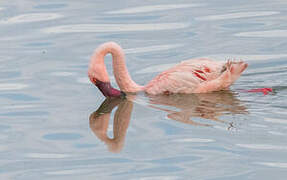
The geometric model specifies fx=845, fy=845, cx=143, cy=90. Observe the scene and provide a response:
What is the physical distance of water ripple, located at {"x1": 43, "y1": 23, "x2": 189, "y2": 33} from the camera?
17525 millimetres

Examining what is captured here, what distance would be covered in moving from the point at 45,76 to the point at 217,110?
12.7ft

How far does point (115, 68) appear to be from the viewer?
1398cm

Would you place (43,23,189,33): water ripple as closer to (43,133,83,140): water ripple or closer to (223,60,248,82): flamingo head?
(223,60,248,82): flamingo head

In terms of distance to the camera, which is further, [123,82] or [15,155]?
[123,82]

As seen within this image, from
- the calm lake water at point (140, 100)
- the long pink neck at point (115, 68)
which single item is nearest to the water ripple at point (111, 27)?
the calm lake water at point (140, 100)

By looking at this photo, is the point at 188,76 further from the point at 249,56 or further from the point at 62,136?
the point at 62,136

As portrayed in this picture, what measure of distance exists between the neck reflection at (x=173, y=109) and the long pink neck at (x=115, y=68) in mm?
232

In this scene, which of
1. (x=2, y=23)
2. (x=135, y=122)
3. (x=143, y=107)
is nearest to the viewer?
(x=135, y=122)

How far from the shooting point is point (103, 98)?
13.8m

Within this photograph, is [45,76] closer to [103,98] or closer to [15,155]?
[103,98]

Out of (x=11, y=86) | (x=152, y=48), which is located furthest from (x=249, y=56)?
(x=11, y=86)

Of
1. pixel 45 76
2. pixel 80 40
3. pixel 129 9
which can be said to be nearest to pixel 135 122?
pixel 45 76

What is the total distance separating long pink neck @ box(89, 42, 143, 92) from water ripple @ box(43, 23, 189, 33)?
366cm

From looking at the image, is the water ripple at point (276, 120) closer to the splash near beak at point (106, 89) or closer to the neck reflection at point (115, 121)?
the neck reflection at point (115, 121)
